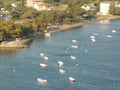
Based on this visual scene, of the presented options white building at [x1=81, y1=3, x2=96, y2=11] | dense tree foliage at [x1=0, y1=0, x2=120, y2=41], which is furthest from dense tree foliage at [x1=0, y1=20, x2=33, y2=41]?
white building at [x1=81, y1=3, x2=96, y2=11]

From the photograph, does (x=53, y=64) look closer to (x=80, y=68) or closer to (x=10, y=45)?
(x=80, y=68)

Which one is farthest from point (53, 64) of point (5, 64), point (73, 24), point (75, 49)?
point (73, 24)

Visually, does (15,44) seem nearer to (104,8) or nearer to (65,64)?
(65,64)

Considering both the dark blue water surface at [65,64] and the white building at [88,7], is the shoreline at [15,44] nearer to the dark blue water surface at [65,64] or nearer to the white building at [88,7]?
the dark blue water surface at [65,64]

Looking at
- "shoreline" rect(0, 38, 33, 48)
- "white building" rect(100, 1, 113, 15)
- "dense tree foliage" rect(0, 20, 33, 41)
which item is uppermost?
"dense tree foliage" rect(0, 20, 33, 41)

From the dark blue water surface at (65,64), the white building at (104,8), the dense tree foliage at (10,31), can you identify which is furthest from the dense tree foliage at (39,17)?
the dark blue water surface at (65,64)

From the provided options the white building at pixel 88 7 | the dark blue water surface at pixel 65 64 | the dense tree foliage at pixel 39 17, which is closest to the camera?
the dark blue water surface at pixel 65 64

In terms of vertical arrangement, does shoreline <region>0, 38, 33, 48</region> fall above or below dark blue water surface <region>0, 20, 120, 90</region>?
above

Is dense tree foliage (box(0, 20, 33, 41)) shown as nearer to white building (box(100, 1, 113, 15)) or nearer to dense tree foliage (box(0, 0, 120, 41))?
dense tree foliage (box(0, 0, 120, 41))

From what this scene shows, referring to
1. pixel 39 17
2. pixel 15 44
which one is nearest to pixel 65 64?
pixel 15 44
